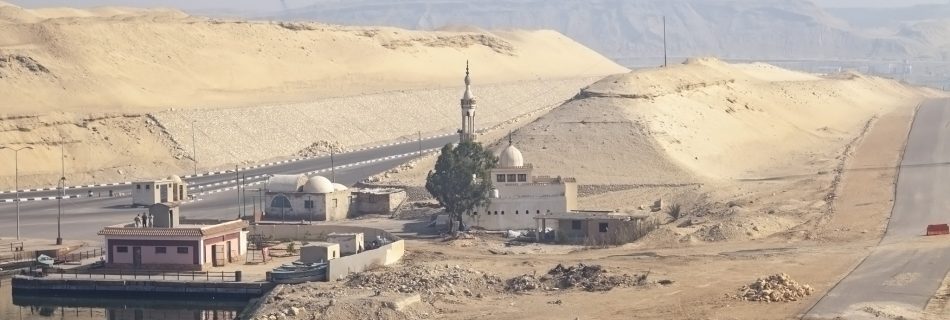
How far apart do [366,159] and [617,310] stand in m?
49.7

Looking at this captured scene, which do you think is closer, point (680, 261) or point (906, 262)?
point (906, 262)

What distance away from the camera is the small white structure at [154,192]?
77.6 metres

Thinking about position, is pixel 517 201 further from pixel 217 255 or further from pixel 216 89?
pixel 216 89

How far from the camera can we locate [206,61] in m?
131

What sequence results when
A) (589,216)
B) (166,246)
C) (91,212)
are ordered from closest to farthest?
(166,246) < (589,216) < (91,212)

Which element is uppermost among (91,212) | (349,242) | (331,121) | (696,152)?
(331,121)

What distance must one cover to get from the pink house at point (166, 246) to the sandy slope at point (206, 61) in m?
37.1

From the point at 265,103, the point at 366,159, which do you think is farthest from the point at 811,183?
the point at 265,103

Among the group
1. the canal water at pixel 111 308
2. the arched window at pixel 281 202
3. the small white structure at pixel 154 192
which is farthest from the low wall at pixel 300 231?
the canal water at pixel 111 308

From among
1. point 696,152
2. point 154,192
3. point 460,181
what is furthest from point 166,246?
point 696,152

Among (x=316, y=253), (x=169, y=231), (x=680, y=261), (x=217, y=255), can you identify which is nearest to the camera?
(x=316, y=253)

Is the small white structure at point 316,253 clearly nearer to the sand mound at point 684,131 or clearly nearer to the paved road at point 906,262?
the paved road at point 906,262

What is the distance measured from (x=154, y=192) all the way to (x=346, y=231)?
1381cm

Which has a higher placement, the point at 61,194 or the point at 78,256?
the point at 61,194
